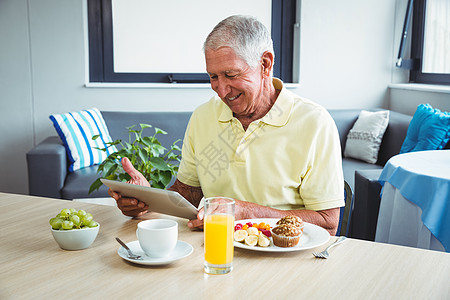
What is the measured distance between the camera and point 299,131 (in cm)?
160

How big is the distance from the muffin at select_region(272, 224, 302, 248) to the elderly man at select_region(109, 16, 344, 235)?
0.26 meters

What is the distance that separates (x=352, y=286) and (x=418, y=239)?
1235 millimetres

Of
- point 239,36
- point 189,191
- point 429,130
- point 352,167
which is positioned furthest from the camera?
point 352,167

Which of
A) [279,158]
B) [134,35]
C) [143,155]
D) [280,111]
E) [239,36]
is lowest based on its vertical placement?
[143,155]

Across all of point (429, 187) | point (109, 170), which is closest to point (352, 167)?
point (429, 187)

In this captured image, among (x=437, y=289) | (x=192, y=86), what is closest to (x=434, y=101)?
(x=192, y=86)

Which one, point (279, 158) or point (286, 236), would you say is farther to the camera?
point (279, 158)

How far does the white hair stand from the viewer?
152 centimetres

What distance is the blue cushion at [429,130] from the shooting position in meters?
3.02

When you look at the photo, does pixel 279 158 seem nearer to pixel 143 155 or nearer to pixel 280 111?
pixel 280 111

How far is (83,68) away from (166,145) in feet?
3.14

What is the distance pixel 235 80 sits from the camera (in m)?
1.57

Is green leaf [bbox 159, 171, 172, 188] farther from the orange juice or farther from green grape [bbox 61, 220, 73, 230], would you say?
the orange juice

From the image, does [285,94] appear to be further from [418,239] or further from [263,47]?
[418,239]
